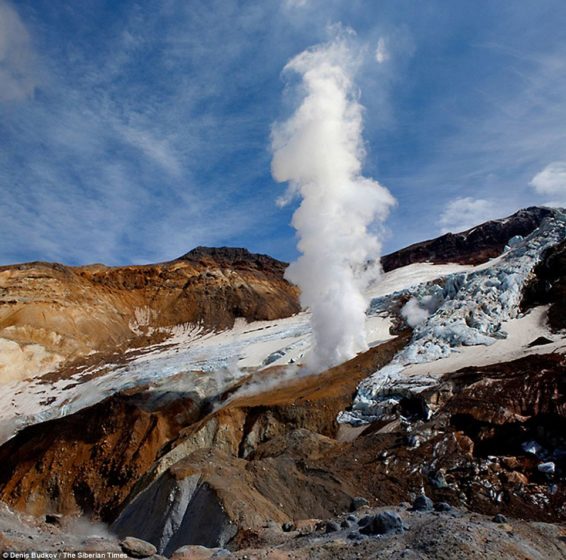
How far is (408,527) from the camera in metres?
7.72

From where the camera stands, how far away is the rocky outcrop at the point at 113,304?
54094 mm

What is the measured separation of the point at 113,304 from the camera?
226ft

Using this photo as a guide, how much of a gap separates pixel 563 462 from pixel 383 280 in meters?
57.2

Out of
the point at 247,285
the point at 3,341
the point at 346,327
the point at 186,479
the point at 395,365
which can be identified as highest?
the point at 247,285

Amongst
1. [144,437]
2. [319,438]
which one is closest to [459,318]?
[319,438]

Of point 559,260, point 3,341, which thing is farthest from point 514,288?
point 3,341

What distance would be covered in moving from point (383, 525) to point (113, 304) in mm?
66403

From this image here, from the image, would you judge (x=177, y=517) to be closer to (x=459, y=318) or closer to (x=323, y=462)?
(x=323, y=462)

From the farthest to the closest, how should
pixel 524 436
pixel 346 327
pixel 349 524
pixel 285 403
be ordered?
pixel 346 327
pixel 285 403
pixel 524 436
pixel 349 524

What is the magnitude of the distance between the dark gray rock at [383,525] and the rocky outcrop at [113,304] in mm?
49755

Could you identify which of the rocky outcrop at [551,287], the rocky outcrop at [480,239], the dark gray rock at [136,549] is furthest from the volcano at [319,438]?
the rocky outcrop at [480,239]

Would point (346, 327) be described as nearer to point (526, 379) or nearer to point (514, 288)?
point (514, 288)

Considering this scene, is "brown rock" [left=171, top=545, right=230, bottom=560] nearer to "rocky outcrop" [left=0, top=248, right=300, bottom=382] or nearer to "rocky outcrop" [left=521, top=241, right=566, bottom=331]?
"rocky outcrop" [left=521, top=241, right=566, bottom=331]

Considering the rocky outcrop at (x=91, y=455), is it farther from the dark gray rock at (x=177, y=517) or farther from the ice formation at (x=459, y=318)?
the ice formation at (x=459, y=318)
